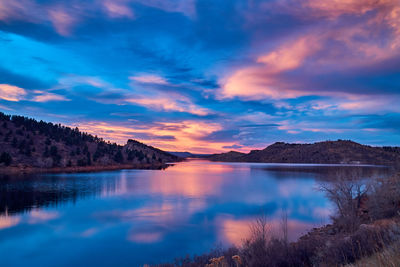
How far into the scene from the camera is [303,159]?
181500 millimetres

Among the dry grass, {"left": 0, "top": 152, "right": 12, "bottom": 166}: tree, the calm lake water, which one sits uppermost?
{"left": 0, "top": 152, "right": 12, "bottom": 166}: tree

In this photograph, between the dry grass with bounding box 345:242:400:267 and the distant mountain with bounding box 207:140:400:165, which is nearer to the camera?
the dry grass with bounding box 345:242:400:267

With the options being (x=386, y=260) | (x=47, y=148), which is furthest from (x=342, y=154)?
(x=386, y=260)

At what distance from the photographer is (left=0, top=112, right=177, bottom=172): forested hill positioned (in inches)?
3332

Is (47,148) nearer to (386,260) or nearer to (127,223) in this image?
(127,223)

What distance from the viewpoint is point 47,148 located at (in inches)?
3760

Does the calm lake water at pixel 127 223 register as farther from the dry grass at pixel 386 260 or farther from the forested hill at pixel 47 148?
the forested hill at pixel 47 148

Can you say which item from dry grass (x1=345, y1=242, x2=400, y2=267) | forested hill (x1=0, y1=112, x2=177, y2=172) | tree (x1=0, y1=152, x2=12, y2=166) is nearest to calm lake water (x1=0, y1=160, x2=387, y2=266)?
dry grass (x1=345, y1=242, x2=400, y2=267)

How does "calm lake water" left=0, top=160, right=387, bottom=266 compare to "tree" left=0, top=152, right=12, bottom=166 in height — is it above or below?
below

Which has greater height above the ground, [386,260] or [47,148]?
[47,148]

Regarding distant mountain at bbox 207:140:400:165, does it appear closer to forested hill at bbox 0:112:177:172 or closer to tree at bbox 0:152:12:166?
forested hill at bbox 0:112:177:172

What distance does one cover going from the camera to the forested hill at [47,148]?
84625 mm

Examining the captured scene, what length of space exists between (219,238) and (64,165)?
87656 mm

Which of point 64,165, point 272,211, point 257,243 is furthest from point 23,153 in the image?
point 257,243
